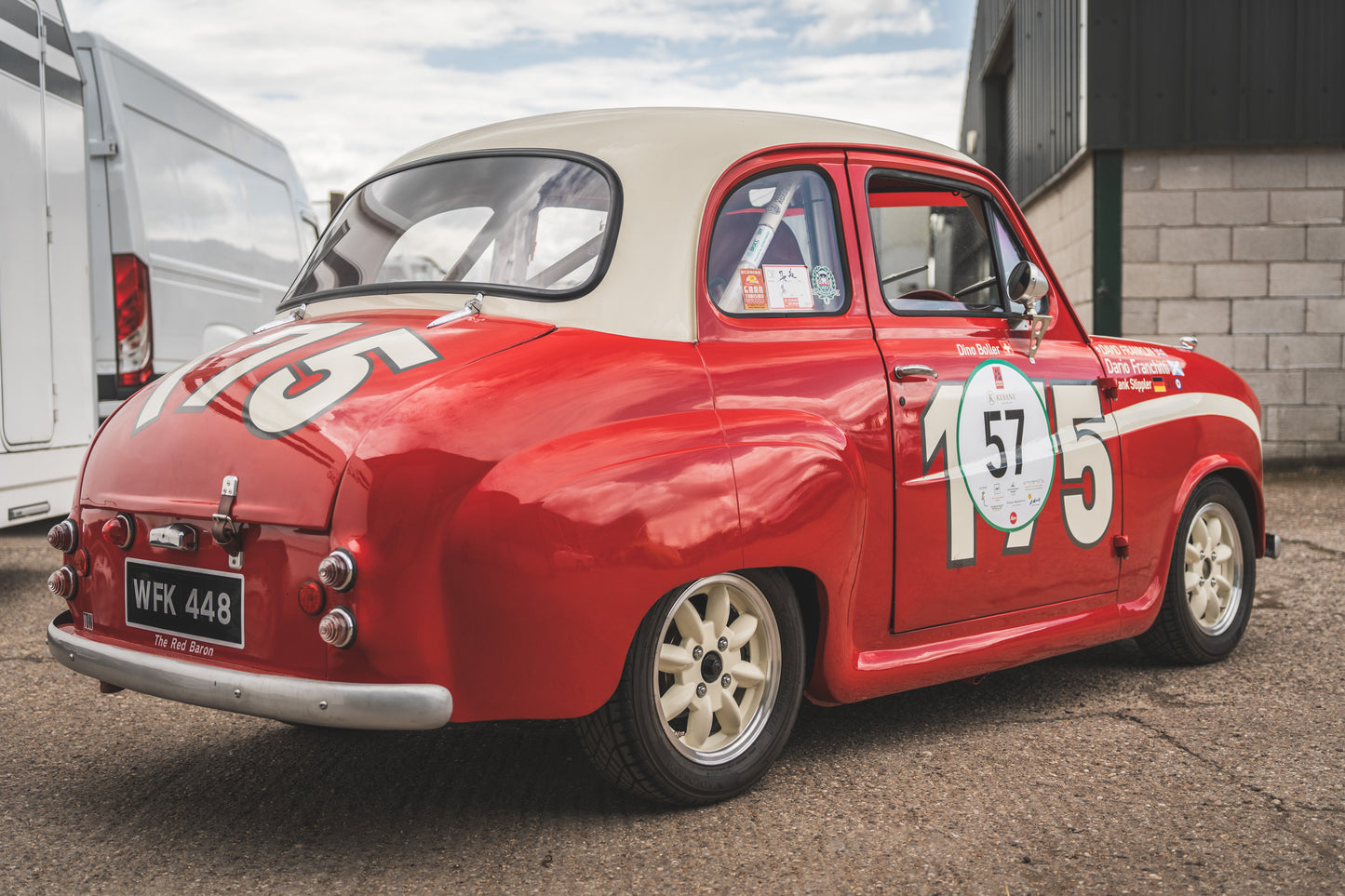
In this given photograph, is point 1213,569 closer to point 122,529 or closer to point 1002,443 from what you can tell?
point 1002,443

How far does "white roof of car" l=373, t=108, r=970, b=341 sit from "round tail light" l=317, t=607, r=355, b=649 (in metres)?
0.94

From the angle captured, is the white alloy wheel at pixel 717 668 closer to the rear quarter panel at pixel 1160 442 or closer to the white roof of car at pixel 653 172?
the white roof of car at pixel 653 172

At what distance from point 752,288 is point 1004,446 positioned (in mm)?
980

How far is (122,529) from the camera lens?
10.2ft

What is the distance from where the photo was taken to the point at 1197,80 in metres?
11.2

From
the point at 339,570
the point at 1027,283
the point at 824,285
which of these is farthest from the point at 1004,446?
the point at 339,570

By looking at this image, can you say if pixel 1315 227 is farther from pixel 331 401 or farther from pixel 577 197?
pixel 331 401

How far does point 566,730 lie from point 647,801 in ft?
3.01

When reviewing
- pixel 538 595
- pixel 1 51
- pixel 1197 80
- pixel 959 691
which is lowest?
pixel 959 691

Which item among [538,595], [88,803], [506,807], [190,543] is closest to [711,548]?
[538,595]

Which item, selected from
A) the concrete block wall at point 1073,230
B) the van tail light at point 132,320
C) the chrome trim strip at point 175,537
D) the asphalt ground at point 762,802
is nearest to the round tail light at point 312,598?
the chrome trim strip at point 175,537

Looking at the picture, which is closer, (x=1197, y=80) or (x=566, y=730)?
(x=566, y=730)

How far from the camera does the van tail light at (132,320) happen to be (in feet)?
25.1

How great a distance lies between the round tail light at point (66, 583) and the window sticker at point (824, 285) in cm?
217
